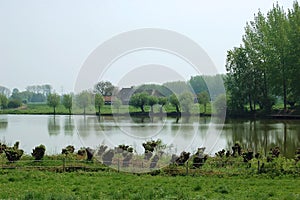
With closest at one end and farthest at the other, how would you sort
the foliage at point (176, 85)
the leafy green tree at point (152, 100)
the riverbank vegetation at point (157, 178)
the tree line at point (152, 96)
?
the riverbank vegetation at point (157, 178)
the foliage at point (176, 85)
the tree line at point (152, 96)
the leafy green tree at point (152, 100)

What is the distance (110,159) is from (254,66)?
32.3 m

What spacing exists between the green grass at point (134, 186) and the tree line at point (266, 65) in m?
30.6

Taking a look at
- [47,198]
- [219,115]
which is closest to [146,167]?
[47,198]

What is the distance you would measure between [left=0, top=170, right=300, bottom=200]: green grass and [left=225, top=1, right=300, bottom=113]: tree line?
3058 centimetres

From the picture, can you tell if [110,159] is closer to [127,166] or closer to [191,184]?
[127,166]

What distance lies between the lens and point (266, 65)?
1551 inches

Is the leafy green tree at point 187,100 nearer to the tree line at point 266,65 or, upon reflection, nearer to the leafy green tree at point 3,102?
the tree line at point 266,65

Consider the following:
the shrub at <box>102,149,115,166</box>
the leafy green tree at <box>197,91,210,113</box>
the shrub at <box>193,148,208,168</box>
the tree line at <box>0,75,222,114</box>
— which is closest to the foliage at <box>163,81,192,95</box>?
the tree line at <box>0,75,222,114</box>

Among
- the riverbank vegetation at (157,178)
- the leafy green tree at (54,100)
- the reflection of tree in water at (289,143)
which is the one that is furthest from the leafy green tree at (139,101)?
the leafy green tree at (54,100)

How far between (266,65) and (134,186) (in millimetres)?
33706

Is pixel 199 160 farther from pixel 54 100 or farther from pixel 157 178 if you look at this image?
pixel 54 100

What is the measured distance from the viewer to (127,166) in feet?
37.8

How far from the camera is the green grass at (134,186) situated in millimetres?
7227

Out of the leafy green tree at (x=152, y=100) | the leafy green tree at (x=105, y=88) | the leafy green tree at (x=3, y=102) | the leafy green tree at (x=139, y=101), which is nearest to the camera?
the leafy green tree at (x=105, y=88)
